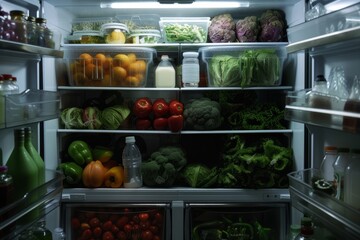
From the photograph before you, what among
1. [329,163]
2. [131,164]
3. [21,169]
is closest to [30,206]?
[21,169]

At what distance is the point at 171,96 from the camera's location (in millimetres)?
3154

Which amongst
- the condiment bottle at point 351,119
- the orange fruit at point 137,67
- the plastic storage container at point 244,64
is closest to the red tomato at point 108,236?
the orange fruit at point 137,67

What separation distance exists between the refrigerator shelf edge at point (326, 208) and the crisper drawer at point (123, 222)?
3.56 feet

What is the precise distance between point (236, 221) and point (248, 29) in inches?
53.9

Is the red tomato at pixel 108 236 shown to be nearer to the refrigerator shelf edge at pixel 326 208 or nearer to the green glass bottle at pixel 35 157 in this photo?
the green glass bottle at pixel 35 157

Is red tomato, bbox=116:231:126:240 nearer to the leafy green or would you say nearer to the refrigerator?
the refrigerator

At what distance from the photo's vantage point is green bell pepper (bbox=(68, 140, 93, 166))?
2748mm

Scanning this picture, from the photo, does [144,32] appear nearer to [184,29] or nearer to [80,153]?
[184,29]

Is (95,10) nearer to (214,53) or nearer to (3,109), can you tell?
(214,53)

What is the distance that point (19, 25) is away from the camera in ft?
5.40

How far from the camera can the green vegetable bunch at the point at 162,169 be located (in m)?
2.62

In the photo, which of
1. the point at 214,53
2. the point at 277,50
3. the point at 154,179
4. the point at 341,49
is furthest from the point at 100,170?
the point at 341,49

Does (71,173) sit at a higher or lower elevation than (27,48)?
lower

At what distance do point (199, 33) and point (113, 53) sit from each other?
632mm
